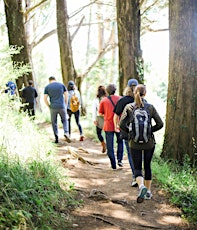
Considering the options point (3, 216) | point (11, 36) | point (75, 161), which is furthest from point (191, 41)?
point (11, 36)

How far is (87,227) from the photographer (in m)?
4.47

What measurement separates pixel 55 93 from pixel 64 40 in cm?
691

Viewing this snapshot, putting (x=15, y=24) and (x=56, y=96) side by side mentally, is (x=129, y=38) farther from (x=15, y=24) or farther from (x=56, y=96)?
(x=15, y=24)

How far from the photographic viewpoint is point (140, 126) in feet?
17.6

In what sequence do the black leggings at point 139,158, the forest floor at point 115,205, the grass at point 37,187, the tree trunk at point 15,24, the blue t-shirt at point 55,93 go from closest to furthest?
the grass at point 37,187 < the forest floor at point 115,205 < the black leggings at point 139,158 < the blue t-shirt at point 55,93 < the tree trunk at point 15,24

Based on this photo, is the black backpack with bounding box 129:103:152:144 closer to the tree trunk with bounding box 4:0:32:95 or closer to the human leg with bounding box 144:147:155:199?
the human leg with bounding box 144:147:155:199

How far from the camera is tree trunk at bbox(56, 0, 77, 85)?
16.0m

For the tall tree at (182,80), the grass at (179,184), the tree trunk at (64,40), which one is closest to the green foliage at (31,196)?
the grass at (179,184)

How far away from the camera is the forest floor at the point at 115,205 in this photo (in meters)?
4.77

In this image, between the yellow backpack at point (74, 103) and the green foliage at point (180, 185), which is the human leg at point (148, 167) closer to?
the green foliage at point (180, 185)

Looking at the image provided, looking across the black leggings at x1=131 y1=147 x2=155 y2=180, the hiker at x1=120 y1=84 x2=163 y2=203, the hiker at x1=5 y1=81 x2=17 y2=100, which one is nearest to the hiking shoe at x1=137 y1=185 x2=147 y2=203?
the hiker at x1=120 y1=84 x2=163 y2=203

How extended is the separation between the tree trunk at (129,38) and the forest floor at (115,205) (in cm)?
422

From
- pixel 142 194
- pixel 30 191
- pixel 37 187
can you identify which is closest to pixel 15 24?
pixel 142 194

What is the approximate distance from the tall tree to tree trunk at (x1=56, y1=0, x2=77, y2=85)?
30.1 ft
